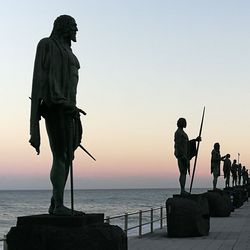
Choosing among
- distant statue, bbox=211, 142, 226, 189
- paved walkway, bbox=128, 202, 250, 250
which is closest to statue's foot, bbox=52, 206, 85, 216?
paved walkway, bbox=128, 202, 250, 250

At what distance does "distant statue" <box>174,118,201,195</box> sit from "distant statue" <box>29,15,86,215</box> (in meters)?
9.37

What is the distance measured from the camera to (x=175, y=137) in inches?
669

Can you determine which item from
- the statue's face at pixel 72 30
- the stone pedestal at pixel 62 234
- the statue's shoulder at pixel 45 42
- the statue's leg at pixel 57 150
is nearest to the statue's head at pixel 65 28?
the statue's face at pixel 72 30

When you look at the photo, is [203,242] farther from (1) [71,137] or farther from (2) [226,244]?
(1) [71,137]

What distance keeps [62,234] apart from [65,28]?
2.47 m

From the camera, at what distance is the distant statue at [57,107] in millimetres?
7391

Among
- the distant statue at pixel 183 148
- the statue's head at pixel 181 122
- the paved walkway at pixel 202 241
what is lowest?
the paved walkway at pixel 202 241

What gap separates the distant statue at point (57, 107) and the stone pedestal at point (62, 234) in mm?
318

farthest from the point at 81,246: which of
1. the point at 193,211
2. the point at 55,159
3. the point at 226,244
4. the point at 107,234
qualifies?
the point at 193,211

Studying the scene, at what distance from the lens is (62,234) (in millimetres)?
7008

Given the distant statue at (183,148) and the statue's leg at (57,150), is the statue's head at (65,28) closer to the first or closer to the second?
the statue's leg at (57,150)

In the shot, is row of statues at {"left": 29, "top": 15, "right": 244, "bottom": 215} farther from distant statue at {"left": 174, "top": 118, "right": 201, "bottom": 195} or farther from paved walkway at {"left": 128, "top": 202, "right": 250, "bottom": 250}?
distant statue at {"left": 174, "top": 118, "right": 201, "bottom": 195}

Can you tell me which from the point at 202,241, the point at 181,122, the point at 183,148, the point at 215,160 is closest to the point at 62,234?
the point at 202,241

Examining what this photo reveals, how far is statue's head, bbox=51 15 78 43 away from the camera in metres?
7.73
